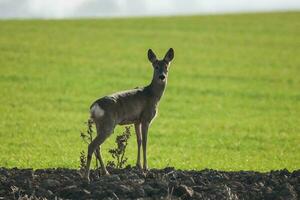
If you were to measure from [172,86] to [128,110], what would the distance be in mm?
20623

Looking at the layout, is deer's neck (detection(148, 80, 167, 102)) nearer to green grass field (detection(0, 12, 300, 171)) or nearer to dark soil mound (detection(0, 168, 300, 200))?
dark soil mound (detection(0, 168, 300, 200))

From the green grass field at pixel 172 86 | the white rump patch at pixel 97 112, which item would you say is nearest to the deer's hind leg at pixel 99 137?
the white rump patch at pixel 97 112

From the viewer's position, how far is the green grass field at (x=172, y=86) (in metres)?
19.2

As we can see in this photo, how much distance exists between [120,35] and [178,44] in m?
4.35

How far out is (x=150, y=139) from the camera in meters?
21.5

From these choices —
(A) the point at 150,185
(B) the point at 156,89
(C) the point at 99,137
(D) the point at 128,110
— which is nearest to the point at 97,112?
(C) the point at 99,137

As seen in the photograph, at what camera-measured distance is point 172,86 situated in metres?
31.7

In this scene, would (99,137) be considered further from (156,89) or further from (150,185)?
(156,89)

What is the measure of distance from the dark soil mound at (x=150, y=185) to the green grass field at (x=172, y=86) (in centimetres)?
490

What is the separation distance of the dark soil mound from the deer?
1.49 feet

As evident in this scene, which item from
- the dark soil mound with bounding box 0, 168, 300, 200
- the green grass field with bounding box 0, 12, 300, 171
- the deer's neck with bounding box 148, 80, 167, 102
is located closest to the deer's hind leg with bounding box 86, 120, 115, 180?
the dark soil mound with bounding box 0, 168, 300, 200

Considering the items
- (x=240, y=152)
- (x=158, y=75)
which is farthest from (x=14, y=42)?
(x=158, y=75)

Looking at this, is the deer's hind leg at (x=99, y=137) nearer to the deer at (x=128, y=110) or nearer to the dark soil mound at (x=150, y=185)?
the deer at (x=128, y=110)

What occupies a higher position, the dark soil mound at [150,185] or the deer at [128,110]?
the deer at [128,110]
